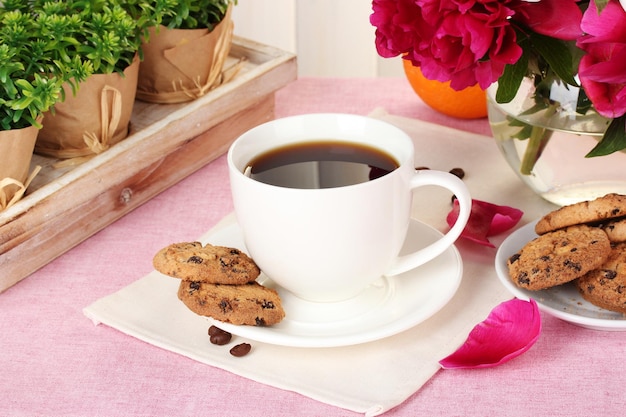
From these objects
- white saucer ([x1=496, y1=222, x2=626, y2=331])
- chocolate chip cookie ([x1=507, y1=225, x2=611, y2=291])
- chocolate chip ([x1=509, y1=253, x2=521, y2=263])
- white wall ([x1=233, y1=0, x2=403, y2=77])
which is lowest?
white wall ([x1=233, y1=0, x2=403, y2=77])

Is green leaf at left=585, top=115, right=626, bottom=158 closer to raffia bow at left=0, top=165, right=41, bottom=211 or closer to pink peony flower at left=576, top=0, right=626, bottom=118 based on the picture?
pink peony flower at left=576, top=0, right=626, bottom=118

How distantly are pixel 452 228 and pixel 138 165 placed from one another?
425mm

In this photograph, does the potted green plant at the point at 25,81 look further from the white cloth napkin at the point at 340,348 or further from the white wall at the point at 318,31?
the white wall at the point at 318,31

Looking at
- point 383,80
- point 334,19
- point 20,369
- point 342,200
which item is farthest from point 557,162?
point 334,19

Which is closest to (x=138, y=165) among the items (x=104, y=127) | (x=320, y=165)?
(x=104, y=127)

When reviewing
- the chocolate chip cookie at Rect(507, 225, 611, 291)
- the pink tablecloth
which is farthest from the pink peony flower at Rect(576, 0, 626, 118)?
the pink tablecloth

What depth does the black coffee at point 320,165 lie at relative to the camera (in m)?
0.87

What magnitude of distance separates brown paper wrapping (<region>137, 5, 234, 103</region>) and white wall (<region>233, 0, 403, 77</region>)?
0.89 meters

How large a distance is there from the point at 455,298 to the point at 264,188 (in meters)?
0.25

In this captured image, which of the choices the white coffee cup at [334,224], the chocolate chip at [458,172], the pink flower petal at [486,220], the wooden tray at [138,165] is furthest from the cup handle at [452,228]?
the wooden tray at [138,165]

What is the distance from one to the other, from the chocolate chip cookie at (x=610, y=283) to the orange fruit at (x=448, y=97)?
1.57ft

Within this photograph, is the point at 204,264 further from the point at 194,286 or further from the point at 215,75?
the point at 215,75

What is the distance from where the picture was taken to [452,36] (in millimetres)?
756

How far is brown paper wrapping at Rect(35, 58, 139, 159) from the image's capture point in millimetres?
1044
